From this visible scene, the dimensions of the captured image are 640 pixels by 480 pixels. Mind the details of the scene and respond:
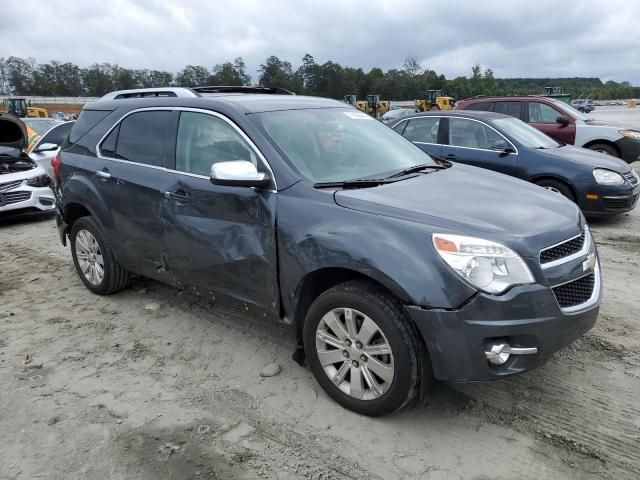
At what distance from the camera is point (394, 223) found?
2.76 metres

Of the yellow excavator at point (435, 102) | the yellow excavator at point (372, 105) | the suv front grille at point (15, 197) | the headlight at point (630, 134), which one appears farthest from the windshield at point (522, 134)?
the yellow excavator at point (372, 105)

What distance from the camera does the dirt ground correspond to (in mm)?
2664

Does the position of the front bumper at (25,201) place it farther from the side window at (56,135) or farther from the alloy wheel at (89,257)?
the alloy wheel at (89,257)

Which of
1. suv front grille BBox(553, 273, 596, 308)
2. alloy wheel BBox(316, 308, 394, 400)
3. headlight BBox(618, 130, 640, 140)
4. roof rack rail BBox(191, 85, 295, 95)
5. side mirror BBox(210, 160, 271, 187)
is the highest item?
roof rack rail BBox(191, 85, 295, 95)

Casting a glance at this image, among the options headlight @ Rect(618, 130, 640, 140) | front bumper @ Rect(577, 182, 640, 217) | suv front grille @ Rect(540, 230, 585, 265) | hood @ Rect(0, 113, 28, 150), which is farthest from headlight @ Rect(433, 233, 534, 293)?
hood @ Rect(0, 113, 28, 150)

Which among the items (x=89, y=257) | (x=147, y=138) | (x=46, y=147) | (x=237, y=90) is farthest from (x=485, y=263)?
(x=46, y=147)

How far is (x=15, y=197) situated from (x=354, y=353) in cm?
761

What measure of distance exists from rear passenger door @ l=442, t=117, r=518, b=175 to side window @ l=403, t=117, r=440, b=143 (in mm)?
233

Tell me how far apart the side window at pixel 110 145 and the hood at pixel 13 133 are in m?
7.95

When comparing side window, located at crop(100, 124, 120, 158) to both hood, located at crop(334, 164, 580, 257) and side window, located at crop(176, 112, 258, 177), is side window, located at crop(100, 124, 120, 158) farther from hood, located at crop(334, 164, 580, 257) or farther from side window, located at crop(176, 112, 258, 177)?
hood, located at crop(334, 164, 580, 257)

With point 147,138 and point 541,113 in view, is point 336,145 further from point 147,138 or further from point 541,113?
point 541,113

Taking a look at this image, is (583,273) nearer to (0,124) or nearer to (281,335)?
(281,335)

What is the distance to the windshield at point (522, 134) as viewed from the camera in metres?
7.63

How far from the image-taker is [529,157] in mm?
7391
